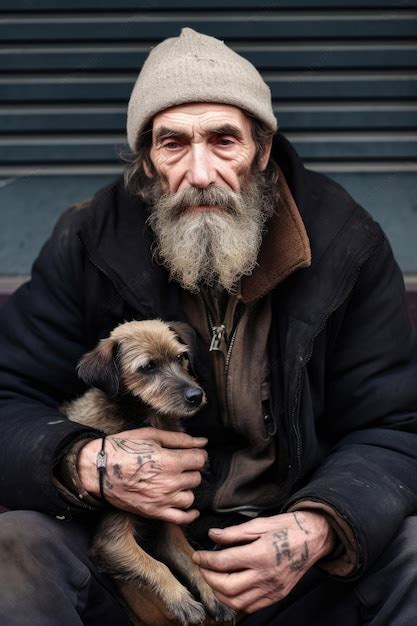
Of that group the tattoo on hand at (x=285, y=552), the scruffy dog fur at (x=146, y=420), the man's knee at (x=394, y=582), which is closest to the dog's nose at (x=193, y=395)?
the scruffy dog fur at (x=146, y=420)

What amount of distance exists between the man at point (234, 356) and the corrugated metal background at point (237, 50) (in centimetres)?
148

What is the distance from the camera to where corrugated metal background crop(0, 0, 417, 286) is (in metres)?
5.30

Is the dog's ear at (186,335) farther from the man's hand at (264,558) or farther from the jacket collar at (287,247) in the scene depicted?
the man's hand at (264,558)

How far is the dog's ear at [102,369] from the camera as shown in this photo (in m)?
3.66

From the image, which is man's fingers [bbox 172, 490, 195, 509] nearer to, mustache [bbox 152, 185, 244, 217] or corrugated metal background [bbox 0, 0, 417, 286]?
mustache [bbox 152, 185, 244, 217]

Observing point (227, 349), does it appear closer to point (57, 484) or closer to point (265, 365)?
point (265, 365)

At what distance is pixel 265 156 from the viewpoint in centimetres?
390

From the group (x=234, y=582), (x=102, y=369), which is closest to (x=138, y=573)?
(x=234, y=582)

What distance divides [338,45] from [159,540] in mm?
2637

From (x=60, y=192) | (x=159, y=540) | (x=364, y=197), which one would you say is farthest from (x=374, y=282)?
(x=60, y=192)

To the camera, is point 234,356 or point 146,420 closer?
point 234,356

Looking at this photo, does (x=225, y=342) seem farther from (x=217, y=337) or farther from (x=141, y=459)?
(x=141, y=459)

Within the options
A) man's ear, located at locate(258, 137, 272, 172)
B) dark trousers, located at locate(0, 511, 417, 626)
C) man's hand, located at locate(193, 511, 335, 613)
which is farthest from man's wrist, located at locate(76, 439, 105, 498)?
man's ear, located at locate(258, 137, 272, 172)

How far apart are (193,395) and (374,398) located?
578 mm
